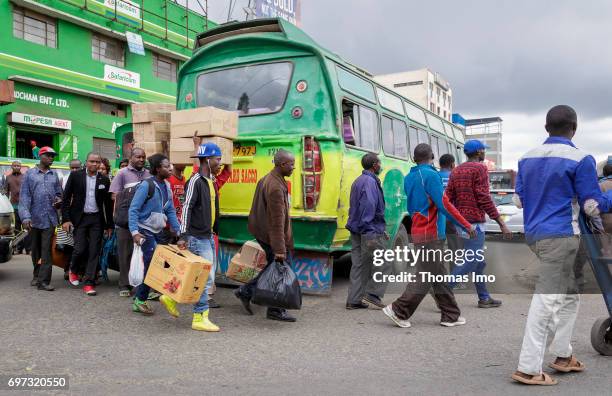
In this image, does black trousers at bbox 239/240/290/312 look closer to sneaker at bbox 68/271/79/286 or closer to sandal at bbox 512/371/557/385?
sandal at bbox 512/371/557/385

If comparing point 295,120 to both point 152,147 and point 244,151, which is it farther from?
point 152,147

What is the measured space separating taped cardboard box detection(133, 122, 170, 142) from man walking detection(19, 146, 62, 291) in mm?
1308

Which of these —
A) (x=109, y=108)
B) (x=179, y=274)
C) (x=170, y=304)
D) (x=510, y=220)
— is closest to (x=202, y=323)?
(x=170, y=304)

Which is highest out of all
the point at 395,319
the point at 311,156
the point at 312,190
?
the point at 311,156

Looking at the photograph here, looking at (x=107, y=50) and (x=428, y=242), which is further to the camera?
(x=107, y=50)

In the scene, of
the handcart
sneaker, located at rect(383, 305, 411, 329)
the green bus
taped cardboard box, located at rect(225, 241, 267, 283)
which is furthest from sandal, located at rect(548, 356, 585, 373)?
taped cardboard box, located at rect(225, 241, 267, 283)

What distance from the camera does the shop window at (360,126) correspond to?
6.56 metres

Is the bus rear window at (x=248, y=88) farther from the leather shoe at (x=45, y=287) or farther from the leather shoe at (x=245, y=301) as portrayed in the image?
the leather shoe at (x=45, y=287)

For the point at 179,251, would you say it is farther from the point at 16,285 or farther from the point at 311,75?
the point at 16,285

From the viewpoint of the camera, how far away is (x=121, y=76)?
71.1 ft

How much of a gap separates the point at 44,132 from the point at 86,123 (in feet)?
5.82

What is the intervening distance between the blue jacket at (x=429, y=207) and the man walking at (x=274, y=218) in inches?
50.8

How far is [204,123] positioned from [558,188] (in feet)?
12.3

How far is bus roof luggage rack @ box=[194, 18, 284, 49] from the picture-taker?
662cm
